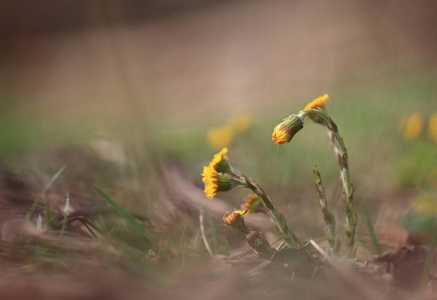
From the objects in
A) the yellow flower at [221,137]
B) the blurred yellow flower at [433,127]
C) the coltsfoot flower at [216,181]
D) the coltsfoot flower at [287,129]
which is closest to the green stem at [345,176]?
the coltsfoot flower at [287,129]

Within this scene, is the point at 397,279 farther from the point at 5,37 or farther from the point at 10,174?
the point at 5,37

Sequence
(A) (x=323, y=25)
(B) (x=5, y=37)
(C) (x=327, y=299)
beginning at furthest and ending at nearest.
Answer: (B) (x=5, y=37) → (A) (x=323, y=25) → (C) (x=327, y=299)

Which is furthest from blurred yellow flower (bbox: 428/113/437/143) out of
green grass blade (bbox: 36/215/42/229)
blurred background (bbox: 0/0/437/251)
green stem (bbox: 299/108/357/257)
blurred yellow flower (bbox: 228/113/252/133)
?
green grass blade (bbox: 36/215/42/229)

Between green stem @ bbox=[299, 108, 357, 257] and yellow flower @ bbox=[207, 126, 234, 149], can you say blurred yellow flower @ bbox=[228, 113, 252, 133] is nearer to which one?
yellow flower @ bbox=[207, 126, 234, 149]

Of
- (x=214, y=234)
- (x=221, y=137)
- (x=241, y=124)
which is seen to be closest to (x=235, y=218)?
(x=214, y=234)

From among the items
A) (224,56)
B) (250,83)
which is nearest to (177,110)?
(250,83)

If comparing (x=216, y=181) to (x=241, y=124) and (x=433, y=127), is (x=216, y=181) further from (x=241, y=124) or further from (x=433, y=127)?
(x=241, y=124)

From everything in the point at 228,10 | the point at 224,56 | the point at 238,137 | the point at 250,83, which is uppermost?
the point at 228,10
